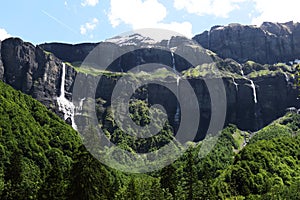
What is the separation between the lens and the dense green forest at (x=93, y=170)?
5206cm

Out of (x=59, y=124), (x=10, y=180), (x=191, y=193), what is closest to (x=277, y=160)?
(x=191, y=193)

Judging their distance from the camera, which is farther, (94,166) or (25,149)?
(25,149)

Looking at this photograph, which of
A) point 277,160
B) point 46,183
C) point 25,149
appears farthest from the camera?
point 25,149

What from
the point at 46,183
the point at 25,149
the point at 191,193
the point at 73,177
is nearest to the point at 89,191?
the point at 73,177

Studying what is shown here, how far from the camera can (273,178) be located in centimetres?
11169

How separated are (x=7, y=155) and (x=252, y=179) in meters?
78.0

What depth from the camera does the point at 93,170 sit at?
46.8 m

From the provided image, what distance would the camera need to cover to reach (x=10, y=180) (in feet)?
214

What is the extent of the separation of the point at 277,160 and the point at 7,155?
3470 inches

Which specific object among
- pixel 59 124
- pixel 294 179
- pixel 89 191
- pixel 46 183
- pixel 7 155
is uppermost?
pixel 59 124

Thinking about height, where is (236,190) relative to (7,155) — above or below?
below

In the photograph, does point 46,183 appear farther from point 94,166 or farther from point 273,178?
point 273,178

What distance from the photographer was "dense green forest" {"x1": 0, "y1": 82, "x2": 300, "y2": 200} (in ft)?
171

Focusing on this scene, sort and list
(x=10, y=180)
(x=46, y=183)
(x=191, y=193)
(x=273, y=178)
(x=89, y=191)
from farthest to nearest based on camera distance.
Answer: (x=273, y=178) → (x=191, y=193) → (x=10, y=180) → (x=46, y=183) → (x=89, y=191)
